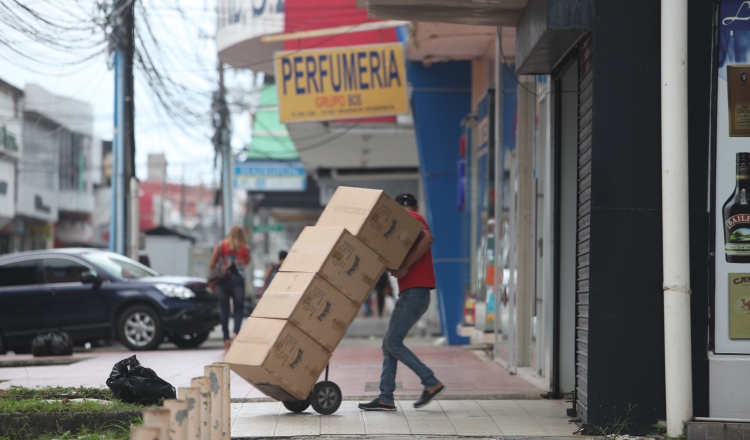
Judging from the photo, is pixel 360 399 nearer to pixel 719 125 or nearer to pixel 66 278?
pixel 719 125

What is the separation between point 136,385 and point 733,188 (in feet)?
14.3

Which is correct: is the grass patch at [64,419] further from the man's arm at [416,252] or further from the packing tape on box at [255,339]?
the man's arm at [416,252]

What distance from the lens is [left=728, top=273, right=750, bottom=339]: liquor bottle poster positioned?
20.5 ft

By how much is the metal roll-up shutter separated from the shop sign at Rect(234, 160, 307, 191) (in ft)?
73.2

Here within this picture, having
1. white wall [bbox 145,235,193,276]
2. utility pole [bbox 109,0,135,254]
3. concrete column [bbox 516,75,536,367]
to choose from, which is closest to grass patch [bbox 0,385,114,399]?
concrete column [bbox 516,75,536,367]

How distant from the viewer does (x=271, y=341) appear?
22.6ft

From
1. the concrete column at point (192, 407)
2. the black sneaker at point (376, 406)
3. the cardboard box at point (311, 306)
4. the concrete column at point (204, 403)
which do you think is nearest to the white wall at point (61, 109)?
the cardboard box at point (311, 306)

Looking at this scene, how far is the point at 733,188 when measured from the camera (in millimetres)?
6270

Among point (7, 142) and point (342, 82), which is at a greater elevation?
point (7, 142)

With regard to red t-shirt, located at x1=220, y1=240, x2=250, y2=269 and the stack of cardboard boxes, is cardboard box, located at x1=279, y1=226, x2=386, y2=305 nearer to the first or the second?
the stack of cardboard boxes

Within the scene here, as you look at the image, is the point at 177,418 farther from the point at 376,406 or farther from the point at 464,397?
the point at 464,397

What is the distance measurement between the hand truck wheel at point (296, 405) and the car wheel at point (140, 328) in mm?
7566

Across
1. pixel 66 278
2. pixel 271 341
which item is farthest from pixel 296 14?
pixel 271 341

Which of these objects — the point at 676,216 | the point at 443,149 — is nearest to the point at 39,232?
the point at 443,149
